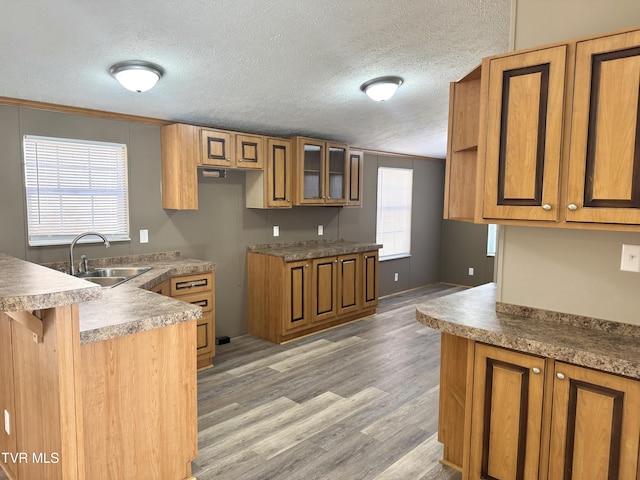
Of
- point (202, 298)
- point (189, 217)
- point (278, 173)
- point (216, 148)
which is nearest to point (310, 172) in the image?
point (278, 173)

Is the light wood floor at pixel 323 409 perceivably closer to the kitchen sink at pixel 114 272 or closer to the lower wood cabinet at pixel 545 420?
the lower wood cabinet at pixel 545 420

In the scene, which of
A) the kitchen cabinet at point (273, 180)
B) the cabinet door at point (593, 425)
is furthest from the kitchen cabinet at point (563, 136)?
Result: the kitchen cabinet at point (273, 180)

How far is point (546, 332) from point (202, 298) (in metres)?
2.79

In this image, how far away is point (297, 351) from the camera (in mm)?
4270

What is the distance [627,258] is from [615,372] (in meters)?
0.53

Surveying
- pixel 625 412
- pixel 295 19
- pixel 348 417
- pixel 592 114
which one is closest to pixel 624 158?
pixel 592 114

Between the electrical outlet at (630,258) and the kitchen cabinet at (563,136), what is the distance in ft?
0.84

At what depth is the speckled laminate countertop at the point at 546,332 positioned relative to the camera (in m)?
1.67

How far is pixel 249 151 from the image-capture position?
4.31 metres

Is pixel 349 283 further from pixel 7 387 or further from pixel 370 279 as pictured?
pixel 7 387

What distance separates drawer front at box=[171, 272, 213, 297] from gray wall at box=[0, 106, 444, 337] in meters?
0.58

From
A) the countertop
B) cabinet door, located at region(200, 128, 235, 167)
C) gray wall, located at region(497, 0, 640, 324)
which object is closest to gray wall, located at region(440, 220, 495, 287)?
cabinet door, located at region(200, 128, 235, 167)

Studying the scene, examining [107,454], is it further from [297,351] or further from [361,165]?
[361,165]

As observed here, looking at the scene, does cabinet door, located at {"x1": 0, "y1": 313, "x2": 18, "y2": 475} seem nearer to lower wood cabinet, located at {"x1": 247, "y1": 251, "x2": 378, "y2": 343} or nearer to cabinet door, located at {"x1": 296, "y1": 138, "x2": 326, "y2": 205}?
lower wood cabinet, located at {"x1": 247, "y1": 251, "x2": 378, "y2": 343}
